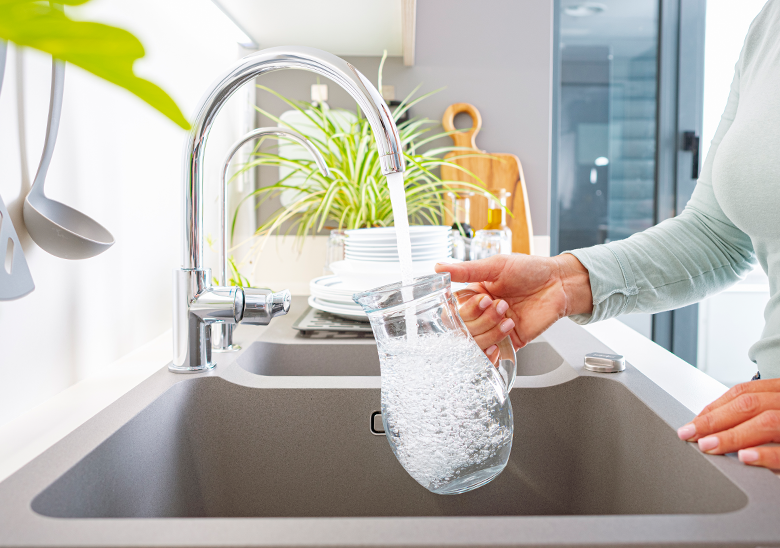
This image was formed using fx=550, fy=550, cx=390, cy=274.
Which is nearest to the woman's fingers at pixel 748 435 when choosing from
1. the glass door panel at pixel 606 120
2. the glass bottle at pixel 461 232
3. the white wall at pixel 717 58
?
the glass bottle at pixel 461 232

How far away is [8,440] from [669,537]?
0.55 m

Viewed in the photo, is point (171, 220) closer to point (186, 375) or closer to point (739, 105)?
point (186, 375)

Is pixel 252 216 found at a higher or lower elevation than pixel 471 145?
lower

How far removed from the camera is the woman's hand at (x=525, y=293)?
0.73 m

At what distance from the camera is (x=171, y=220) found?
107 cm

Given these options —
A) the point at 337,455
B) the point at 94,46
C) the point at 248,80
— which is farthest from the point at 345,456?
the point at 94,46

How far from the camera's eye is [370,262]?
0.97 m

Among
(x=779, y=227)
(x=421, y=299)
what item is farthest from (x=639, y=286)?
(x=421, y=299)

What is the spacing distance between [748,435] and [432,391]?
0.25 metres

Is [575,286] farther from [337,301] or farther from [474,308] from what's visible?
[337,301]

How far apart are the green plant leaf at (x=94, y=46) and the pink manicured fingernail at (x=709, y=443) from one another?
18.2 inches

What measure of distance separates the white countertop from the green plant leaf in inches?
16.4

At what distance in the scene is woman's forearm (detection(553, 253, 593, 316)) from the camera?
762 mm

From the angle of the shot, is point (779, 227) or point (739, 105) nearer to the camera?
point (779, 227)
